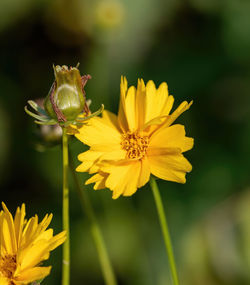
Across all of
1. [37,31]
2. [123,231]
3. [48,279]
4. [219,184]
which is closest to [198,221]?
[219,184]

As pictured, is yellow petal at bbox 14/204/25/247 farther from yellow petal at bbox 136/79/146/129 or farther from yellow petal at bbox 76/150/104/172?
yellow petal at bbox 136/79/146/129

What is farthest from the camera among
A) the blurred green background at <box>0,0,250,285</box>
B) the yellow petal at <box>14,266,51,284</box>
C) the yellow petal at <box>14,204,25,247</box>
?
the blurred green background at <box>0,0,250,285</box>

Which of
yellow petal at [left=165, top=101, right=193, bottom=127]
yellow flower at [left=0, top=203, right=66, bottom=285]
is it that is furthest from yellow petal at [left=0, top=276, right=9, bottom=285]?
yellow petal at [left=165, top=101, right=193, bottom=127]

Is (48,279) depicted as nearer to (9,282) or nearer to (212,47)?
(9,282)

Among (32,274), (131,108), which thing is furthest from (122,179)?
(32,274)

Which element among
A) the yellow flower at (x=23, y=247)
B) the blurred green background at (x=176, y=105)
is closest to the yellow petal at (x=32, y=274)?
the yellow flower at (x=23, y=247)

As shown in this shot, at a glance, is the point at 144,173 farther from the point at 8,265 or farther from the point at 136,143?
the point at 8,265
